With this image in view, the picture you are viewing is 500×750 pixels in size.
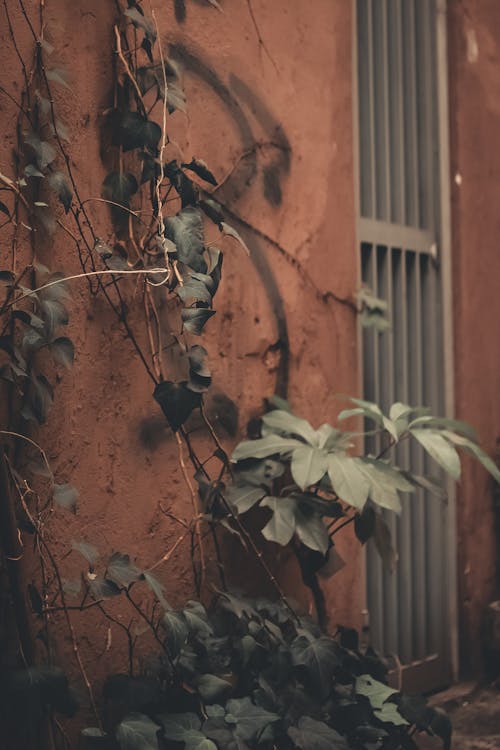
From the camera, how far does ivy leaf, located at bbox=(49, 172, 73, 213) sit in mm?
2676

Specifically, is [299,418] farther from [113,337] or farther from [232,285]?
[113,337]

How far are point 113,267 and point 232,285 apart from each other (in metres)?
0.57

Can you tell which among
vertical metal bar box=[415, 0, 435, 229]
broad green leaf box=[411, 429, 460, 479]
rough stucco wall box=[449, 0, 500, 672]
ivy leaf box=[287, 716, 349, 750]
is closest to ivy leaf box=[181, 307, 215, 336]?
broad green leaf box=[411, 429, 460, 479]

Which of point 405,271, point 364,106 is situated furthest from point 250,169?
point 405,271

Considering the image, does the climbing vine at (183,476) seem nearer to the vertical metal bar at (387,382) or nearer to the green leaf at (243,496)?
the green leaf at (243,496)

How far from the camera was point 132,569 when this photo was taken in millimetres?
2668

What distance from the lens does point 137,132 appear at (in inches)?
113

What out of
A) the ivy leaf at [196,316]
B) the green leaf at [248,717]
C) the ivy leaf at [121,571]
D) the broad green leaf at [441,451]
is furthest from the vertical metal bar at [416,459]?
the ivy leaf at [121,571]

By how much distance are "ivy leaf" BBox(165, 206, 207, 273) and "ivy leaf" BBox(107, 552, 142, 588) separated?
0.77 metres

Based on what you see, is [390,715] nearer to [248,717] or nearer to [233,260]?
[248,717]

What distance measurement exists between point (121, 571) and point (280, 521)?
1.77ft

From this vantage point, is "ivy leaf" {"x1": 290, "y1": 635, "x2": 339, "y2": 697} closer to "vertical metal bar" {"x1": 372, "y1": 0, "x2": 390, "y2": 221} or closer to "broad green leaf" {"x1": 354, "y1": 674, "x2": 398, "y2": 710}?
"broad green leaf" {"x1": 354, "y1": 674, "x2": 398, "y2": 710}

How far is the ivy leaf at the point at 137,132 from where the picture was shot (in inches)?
113

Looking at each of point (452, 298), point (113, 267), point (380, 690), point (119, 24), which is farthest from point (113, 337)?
point (452, 298)
